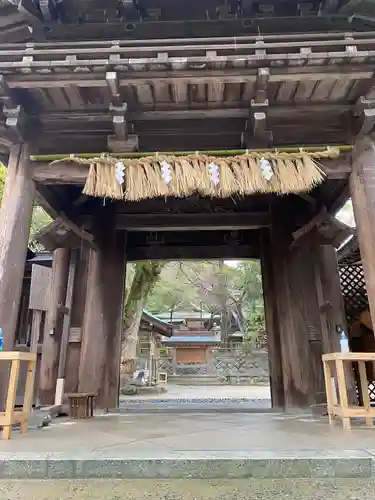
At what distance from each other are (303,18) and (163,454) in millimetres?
5195

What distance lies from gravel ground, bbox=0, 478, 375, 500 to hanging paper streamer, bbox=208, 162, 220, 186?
108 inches

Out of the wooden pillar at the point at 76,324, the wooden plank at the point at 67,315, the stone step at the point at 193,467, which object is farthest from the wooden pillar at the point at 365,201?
the wooden plank at the point at 67,315

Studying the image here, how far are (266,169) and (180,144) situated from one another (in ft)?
4.01

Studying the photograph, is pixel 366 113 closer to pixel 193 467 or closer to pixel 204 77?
pixel 204 77

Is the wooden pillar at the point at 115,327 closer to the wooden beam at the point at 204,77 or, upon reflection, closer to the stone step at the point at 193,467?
the wooden beam at the point at 204,77

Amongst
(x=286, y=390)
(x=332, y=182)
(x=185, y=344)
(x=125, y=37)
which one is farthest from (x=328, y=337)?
(x=185, y=344)

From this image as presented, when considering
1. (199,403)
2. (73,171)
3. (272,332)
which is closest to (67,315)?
(73,171)

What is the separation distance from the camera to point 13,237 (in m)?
3.91

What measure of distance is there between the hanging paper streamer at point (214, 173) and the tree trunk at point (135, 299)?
11.3 meters

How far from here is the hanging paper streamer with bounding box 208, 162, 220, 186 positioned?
3.97 meters

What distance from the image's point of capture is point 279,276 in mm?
5934

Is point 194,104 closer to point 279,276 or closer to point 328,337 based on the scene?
point 279,276

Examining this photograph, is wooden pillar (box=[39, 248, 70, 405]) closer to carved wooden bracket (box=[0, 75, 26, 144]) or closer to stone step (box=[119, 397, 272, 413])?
stone step (box=[119, 397, 272, 413])

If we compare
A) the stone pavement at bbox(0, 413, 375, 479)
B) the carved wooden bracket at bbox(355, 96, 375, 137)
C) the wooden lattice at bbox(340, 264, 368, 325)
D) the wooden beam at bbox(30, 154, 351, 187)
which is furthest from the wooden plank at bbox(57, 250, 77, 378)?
the wooden lattice at bbox(340, 264, 368, 325)
